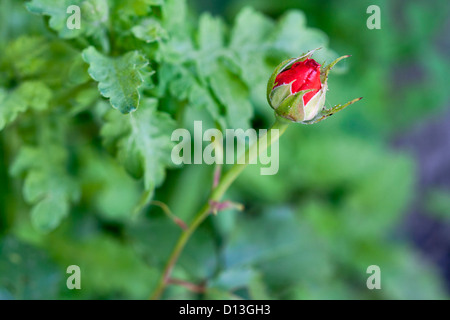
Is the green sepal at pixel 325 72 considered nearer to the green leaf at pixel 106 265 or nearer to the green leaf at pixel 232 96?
the green leaf at pixel 232 96

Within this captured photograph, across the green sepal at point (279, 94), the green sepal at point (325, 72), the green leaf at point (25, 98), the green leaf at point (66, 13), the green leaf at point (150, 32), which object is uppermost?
the green leaf at point (66, 13)

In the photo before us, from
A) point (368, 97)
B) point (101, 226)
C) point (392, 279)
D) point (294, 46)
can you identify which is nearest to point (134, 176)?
point (294, 46)

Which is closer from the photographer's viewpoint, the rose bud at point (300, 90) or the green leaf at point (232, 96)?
the rose bud at point (300, 90)

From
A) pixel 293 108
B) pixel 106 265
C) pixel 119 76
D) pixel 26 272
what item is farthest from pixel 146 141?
pixel 106 265

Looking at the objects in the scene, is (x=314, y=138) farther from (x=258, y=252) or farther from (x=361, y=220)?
(x=258, y=252)

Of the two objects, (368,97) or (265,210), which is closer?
(265,210)

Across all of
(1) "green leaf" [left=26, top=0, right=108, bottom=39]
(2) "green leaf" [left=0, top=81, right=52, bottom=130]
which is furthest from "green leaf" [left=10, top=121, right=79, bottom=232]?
(1) "green leaf" [left=26, top=0, right=108, bottom=39]

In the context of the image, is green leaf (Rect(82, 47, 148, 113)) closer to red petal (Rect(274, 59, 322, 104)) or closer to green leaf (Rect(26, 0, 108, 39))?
green leaf (Rect(26, 0, 108, 39))

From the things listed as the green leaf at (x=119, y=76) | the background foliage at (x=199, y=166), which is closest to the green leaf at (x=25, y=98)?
the background foliage at (x=199, y=166)
